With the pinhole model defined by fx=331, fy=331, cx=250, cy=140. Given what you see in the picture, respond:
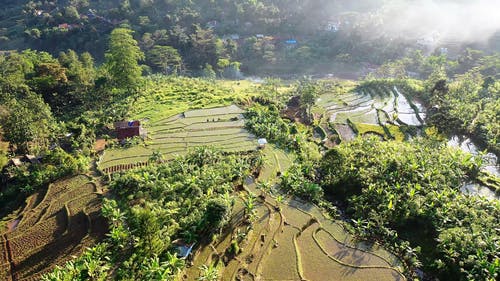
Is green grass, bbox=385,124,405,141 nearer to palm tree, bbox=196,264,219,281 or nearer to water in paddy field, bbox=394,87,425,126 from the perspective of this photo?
water in paddy field, bbox=394,87,425,126

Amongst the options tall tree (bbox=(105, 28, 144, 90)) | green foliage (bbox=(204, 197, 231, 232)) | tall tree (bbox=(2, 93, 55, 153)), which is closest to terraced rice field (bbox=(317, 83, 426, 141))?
green foliage (bbox=(204, 197, 231, 232))

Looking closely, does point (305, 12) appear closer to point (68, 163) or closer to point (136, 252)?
point (68, 163)

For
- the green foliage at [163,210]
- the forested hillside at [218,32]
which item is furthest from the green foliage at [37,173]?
the forested hillside at [218,32]

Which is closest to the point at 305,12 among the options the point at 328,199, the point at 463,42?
the point at 463,42

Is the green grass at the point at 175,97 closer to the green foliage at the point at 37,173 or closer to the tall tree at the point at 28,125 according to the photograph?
the tall tree at the point at 28,125

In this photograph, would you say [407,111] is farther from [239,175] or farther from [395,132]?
[239,175]

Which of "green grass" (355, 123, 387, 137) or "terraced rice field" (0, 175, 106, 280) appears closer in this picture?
"terraced rice field" (0, 175, 106, 280)
